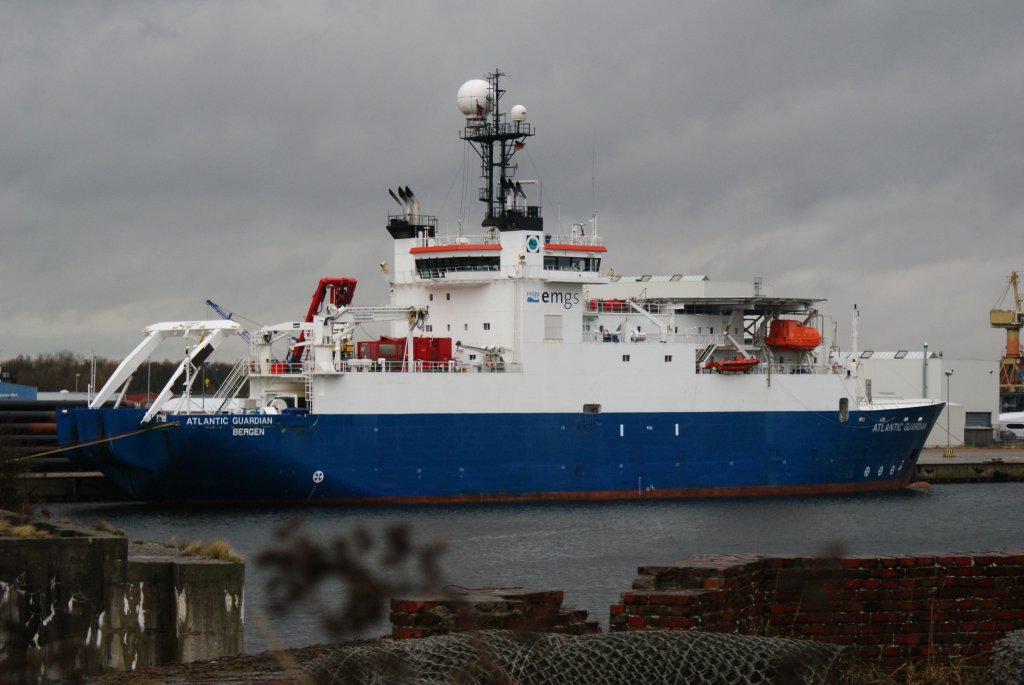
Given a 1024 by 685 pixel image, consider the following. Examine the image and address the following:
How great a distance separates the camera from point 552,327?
4112 centimetres

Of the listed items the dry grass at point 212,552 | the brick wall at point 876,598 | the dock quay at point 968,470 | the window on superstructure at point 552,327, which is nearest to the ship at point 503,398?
the window on superstructure at point 552,327

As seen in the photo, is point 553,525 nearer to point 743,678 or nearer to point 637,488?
point 637,488

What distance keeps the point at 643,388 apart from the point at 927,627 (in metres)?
31.8

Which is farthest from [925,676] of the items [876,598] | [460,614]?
[460,614]

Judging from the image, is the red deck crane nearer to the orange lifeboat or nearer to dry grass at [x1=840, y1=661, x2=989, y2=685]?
the orange lifeboat

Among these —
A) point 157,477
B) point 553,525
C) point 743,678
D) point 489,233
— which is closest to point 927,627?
point 743,678

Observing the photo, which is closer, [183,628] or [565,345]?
[183,628]

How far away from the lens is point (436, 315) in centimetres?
4216

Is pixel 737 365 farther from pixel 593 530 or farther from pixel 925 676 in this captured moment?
pixel 925 676

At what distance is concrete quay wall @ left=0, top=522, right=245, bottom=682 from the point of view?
14.4 meters

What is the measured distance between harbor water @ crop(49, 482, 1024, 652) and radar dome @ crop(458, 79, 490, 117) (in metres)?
12.0

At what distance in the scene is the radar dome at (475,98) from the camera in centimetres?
4409

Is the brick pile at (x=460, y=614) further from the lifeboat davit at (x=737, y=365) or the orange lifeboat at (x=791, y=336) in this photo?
the orange lifeboat at (x=791, y=336)

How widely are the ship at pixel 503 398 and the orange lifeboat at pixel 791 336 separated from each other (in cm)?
7
